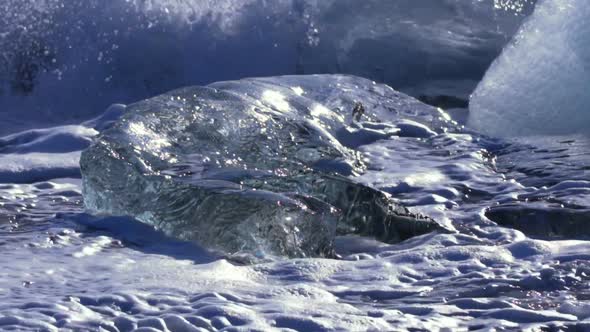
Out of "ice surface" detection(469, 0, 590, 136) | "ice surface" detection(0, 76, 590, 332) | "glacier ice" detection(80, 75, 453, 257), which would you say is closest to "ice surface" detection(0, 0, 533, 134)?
"ice surface" detection(469, 0, 590, 136)

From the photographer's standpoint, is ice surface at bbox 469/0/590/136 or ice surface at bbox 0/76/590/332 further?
ice surface at bbox 469/0/590/136

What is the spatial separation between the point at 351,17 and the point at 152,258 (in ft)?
12.8

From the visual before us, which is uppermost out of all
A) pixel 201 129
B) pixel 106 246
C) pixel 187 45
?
pixel 187 45

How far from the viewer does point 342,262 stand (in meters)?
3.19

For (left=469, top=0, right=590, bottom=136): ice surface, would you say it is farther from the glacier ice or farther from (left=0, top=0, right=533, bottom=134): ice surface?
(left=0, top=0, right=533, bottom=134): ice surface

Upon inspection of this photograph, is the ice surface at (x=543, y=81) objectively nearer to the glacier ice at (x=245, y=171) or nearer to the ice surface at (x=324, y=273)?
the glacier ice at (x=245, y=171)

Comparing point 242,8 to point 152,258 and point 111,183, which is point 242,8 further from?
point 152,258

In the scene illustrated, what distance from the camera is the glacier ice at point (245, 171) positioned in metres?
3.27

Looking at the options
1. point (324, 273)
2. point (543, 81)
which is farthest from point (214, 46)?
point (324, 273)

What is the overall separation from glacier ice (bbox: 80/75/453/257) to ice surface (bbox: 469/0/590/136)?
353mm

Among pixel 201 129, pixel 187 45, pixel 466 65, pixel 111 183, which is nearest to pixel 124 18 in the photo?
pixel 187 45

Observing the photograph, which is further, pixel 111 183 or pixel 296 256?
pixel 111 183

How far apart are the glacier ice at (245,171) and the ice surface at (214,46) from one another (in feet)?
4.59

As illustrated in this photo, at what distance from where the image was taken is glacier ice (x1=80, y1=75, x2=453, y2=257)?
10.7 ft
